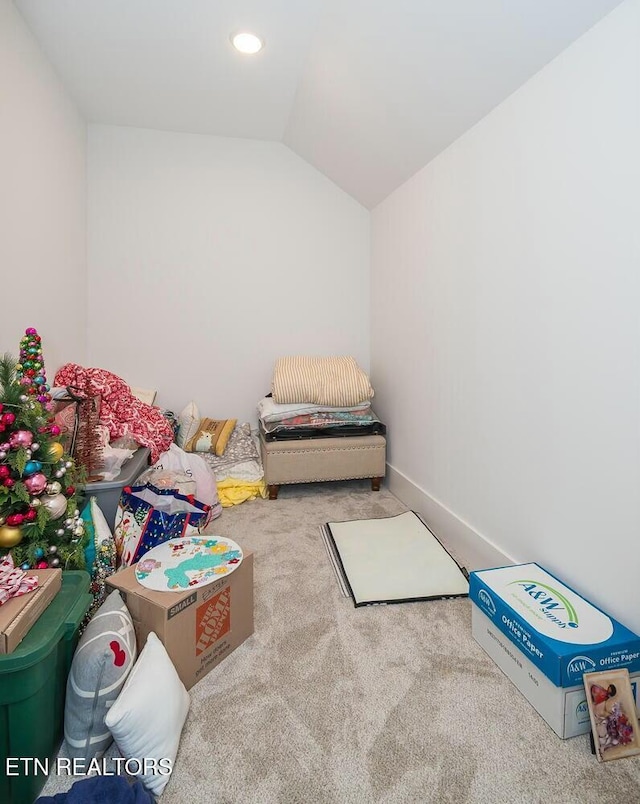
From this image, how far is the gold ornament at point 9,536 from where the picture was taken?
124 centimetres

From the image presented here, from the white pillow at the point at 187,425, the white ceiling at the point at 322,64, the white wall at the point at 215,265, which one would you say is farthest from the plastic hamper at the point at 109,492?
the white ceiling at the point at 322,64

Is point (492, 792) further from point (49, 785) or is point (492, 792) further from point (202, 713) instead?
point (49, 785)

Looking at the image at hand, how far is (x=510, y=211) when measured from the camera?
1704 mm

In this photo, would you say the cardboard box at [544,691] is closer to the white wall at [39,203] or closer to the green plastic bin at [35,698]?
the green plastic bin at [35,698]

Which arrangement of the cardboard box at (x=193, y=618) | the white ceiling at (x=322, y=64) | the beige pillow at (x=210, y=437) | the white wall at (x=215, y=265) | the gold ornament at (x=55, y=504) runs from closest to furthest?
the cardboard box at (x=193, y=618), the gold ornament at (x=55, y=504), the white ceiling at (x=322, y=64), the beige pillow at (x=210, y=437), the white wall at (x=215, y=265)

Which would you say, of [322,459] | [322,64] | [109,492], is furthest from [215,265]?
[109,492]

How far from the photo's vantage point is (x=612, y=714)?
1.08 metres

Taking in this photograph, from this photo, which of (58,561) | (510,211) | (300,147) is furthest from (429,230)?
(58,561)

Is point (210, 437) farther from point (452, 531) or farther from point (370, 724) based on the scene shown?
point (370, 724)

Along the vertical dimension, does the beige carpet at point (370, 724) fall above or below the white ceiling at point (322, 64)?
below

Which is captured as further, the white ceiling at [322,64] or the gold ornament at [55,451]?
the white ceiling at [322,64]

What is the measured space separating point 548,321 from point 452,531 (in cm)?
117

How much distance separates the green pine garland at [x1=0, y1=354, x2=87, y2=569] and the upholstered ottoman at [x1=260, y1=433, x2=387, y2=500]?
4.69 feet

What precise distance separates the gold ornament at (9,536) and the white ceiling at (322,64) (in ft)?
7.51
